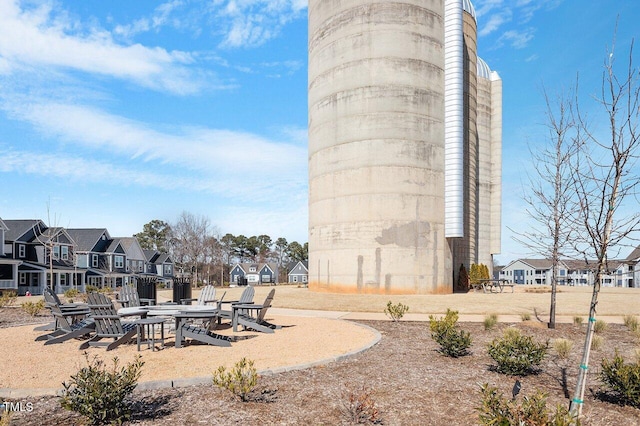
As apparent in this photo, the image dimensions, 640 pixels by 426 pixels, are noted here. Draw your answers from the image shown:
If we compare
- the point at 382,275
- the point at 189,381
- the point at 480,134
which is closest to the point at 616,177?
the point at 189,381

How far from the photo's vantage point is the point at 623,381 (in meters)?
6.05

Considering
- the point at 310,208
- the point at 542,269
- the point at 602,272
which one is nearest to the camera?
the point at 602,272

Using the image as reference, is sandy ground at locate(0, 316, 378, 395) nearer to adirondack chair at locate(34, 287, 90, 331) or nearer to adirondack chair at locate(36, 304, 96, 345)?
adirondack chair at locate(36, 304, 96, 345)

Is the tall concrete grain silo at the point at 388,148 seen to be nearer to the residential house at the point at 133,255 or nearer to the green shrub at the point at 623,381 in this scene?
the green shrub at the point at 623,381

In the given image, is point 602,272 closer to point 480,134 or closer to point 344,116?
point 344,116

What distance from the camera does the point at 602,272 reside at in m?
5.66

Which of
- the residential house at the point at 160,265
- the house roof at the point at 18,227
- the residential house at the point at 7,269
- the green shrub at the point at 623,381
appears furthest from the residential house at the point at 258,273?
the green shrub at the point at 623,381

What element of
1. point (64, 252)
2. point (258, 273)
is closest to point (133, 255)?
point (64, 252)

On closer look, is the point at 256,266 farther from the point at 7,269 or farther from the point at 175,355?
the point at 175,355

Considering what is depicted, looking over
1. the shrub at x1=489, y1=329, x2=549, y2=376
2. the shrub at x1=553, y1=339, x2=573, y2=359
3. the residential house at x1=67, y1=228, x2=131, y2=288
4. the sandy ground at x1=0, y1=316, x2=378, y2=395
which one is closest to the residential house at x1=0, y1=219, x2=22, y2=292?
the residential house at x1=67, y1=228, x2=131, y2=288

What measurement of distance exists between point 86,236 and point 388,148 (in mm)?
41019

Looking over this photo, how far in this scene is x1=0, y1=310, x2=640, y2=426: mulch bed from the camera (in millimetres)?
5359

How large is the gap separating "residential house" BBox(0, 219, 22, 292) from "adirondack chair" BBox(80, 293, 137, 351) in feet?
115

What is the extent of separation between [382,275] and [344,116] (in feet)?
37.9
